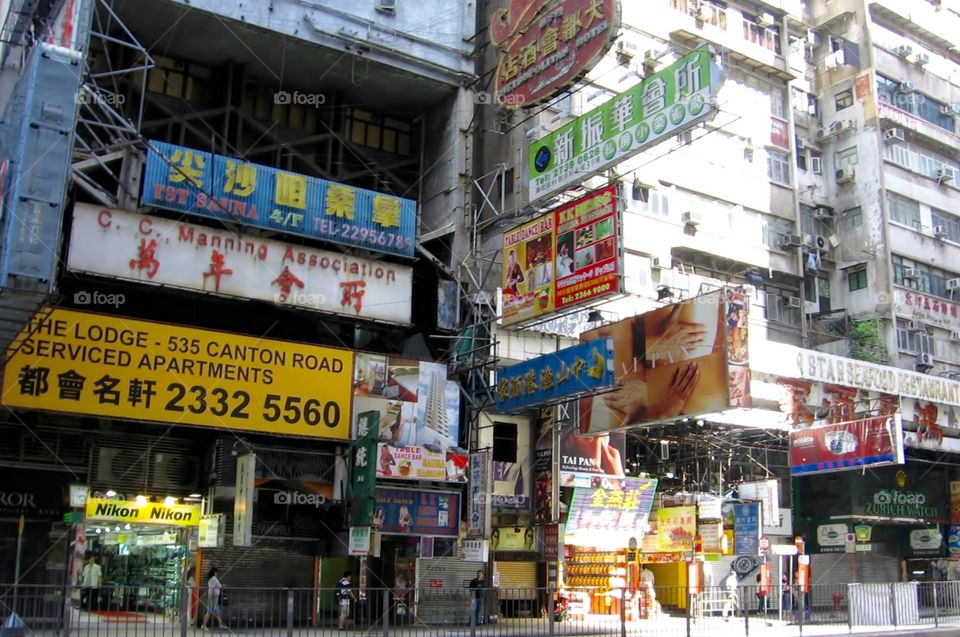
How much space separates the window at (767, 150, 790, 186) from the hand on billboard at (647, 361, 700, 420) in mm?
15191

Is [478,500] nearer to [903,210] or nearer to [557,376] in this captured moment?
[557,376]

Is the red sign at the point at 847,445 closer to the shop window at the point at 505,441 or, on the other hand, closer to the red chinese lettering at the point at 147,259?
the shop window at the point at 505,441

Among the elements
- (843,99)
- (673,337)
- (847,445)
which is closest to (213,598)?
(673,337)

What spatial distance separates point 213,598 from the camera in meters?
20.2

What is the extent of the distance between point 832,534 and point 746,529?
6608 mm

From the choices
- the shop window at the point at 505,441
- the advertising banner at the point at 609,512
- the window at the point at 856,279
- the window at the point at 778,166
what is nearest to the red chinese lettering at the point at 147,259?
the shop window at the point at 505,441

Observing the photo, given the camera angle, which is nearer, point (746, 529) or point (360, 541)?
point (360, 541)

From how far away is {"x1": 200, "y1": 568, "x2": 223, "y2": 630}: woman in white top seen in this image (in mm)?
17844

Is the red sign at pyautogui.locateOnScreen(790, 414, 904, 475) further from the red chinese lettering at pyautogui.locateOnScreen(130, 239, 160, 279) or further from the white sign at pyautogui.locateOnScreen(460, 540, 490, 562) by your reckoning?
the red chinese lettering at pyautogui.locateOnScreen(130, 239, 160, 279)

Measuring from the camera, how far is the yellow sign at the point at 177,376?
2150 cm

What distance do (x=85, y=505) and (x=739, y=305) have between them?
54.1ft

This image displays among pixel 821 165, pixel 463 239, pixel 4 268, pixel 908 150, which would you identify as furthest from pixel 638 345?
pixel 908 150

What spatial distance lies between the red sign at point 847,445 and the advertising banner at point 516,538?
29.8ft

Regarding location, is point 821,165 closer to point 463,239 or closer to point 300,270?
point 463,239
